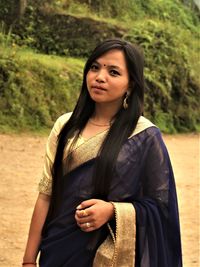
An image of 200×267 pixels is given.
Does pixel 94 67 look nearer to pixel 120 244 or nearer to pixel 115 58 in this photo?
pixel 115 58

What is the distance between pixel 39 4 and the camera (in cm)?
1580

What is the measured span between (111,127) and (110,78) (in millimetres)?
175

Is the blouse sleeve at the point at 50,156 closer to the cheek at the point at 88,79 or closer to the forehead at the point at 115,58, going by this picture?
the cheek at the point at 88,79

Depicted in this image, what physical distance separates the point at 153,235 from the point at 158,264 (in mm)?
109

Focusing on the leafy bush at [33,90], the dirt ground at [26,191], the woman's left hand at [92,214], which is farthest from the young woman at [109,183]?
the leafy bush at [33,90]

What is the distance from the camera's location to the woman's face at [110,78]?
7.06 ft

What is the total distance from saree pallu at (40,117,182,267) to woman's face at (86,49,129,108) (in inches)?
6.9

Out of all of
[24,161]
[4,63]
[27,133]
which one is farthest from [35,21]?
[24,161]

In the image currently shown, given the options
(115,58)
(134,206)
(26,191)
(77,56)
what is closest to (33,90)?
(77,56)

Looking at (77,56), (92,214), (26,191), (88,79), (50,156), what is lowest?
(26,191)

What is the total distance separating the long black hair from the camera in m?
2.07

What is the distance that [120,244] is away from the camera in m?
2.05

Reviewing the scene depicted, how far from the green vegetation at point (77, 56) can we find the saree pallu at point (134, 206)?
9447mm

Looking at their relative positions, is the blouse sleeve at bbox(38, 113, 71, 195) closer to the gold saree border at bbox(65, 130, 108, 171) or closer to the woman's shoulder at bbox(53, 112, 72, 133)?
the woman's shoulder at bbox(53, 112, 72, 133)
